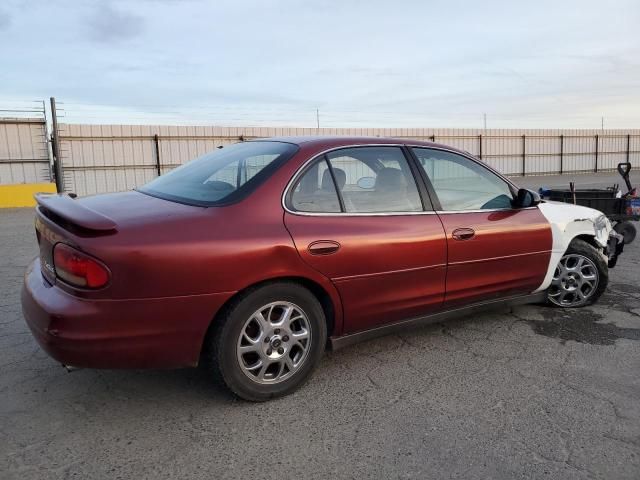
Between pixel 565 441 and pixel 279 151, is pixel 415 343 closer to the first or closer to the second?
pixel 565 441

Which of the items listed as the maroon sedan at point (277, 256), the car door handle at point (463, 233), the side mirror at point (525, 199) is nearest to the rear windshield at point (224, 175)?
the maroon sedan at point (277, 256)

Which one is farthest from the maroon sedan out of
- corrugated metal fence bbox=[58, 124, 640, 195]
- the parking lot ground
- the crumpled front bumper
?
corrugated metal fence bbox=[58, 124, 640, 195]

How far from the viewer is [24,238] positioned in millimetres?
8789

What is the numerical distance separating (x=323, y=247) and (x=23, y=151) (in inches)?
681

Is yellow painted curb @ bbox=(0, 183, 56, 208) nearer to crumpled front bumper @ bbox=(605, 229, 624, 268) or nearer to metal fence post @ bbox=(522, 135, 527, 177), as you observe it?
crumpled front bumper @ bbox=(605, 229, 624, 268)

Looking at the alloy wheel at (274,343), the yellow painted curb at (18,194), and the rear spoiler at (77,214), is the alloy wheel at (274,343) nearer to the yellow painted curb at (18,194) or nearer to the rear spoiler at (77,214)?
the rear spoiler at (77,214)

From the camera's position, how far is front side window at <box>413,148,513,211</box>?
378cm

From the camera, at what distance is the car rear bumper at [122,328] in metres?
2.55

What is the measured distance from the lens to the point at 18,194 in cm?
1552

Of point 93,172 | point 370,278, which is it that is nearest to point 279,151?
point 370,278

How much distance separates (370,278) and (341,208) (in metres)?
0.46

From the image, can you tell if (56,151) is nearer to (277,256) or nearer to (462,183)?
(462,183)

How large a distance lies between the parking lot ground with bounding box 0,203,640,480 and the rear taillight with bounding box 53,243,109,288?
795 millimetres

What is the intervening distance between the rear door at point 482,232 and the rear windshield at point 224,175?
1.09m
